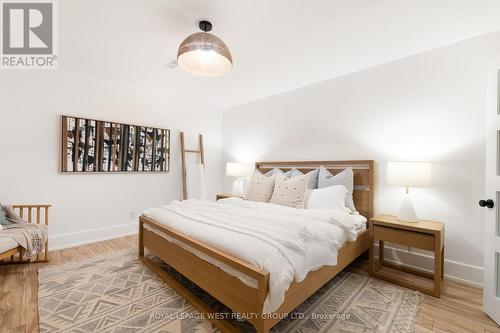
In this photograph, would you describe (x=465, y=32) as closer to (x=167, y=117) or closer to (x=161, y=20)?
(x=161, y=20)

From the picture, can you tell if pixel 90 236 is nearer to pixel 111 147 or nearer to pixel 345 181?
pixel 111 147

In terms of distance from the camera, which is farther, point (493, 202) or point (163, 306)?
point (163, 306)

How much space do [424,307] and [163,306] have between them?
2.12 metres

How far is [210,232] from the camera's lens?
1.78 m

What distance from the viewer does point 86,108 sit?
327cm

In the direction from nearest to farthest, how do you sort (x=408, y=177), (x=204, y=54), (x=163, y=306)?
1. (x=163, y=306)
2. (x=204, y=54)
3. (x=408, y=177)


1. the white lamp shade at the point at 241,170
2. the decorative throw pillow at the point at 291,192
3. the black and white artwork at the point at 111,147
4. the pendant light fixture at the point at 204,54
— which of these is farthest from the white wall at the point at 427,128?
the black and white artwork at the point at 111,147

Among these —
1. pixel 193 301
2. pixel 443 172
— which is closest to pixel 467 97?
pixel 443 172

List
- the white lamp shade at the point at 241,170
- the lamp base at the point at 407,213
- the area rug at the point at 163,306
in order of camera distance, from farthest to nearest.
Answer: the white lamp shade at the point at 241,170, the lamp base at the point at 407,213, the area rug at the point at 163,306

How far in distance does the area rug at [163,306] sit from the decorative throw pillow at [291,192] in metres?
0.92

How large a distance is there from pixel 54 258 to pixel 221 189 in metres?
2.94

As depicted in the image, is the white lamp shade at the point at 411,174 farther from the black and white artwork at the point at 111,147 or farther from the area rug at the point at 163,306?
the black and white artwork at the point at 111,147

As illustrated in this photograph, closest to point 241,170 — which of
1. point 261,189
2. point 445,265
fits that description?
point 261,189

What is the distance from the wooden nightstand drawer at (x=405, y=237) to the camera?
6.77 ft
